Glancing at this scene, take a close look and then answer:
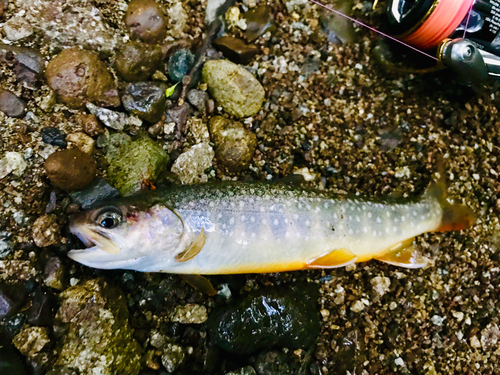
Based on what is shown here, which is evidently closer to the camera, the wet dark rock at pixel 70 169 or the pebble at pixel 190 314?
the wet dark rock at pixel 70 169

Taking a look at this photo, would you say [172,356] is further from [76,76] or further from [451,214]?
[451,214]

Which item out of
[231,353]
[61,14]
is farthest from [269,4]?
[231,353]

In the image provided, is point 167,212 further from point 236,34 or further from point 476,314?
point 476,314

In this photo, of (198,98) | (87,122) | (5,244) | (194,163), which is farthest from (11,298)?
(198,98)

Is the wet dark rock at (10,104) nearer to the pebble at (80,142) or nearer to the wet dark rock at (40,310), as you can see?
the pebble at (80,142)

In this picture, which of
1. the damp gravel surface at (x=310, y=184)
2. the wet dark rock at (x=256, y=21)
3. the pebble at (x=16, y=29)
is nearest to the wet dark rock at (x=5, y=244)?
the damp gravel surface at (x=310, y=184)

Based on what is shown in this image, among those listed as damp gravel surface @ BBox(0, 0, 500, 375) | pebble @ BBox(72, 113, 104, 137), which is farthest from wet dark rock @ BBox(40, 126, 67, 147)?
pebble @ BBox(72, 113, 104, 137)
